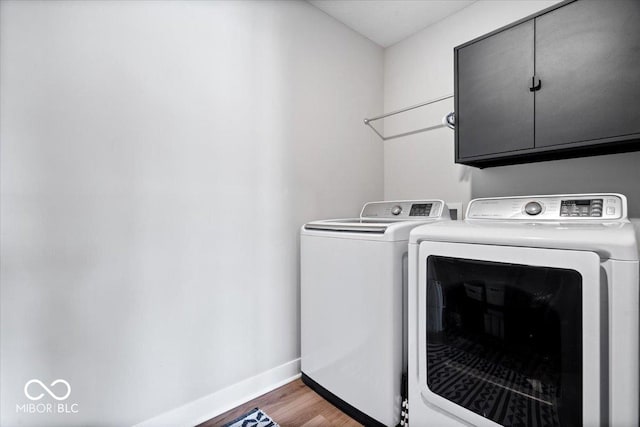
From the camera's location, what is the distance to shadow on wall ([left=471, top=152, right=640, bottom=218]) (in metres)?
1.41

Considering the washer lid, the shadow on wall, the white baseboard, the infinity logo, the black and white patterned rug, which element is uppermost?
the shadow on wall

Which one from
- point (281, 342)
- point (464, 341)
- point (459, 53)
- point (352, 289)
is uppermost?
point (459, 53)

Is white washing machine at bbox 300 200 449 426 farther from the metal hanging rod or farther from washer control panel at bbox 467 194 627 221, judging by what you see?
the metal hanging rod

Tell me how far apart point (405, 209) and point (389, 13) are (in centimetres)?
133

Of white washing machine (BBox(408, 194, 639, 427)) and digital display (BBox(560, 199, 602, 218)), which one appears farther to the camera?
digital display (BBox(560, 199, 602, 218))

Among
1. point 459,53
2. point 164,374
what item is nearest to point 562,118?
point 459,53

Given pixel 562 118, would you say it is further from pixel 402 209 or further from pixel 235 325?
pixel 235 325

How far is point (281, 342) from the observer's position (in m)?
1.79

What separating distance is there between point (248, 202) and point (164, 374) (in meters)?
0.90

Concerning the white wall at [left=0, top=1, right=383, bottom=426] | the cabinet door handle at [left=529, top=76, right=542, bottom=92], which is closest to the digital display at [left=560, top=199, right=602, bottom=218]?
the cabinet door handle at [left=529, top=76, right=542, bottom=92]

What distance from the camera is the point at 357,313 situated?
1422 millimetres

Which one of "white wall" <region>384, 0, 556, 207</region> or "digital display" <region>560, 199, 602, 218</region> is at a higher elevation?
"white wall" <region>384, 0, 556, 207</region>

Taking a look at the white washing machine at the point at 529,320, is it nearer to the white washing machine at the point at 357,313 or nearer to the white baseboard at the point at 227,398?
the white washing machine at the point at 357,313

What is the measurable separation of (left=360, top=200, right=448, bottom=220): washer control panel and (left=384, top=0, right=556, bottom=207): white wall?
298mm
